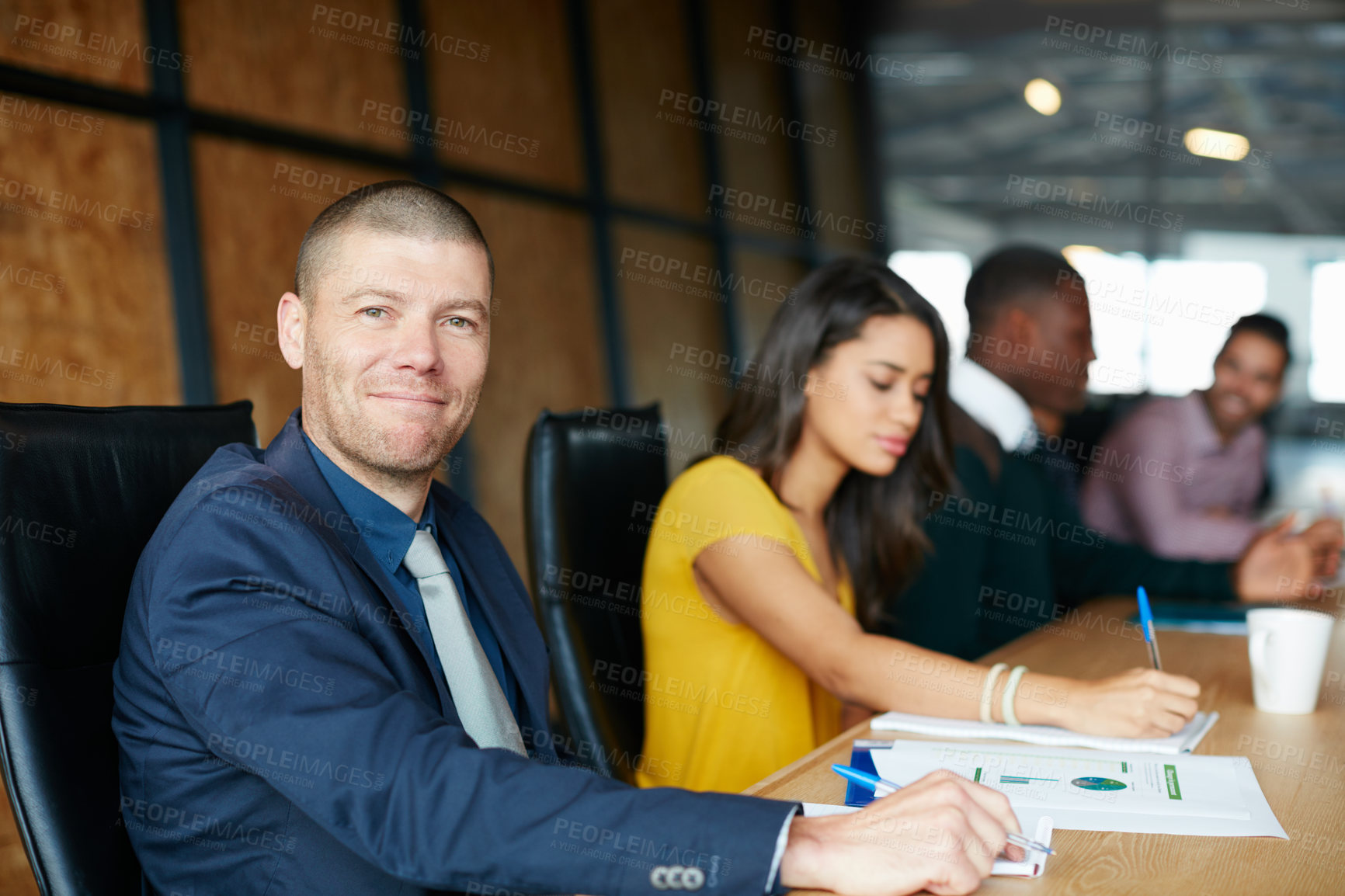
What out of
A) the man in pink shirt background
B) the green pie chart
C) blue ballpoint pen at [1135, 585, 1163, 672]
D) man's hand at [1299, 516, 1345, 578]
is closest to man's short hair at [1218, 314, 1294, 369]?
the man in pink shirt background

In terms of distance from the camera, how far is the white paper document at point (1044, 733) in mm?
1343

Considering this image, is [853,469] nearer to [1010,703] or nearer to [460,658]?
[1010,703]

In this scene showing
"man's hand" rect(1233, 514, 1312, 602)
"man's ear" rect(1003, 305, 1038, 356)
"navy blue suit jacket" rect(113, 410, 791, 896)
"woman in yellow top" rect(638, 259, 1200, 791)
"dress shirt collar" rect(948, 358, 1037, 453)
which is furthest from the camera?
"man's ear" rect(1003, 305, 1038, 356)

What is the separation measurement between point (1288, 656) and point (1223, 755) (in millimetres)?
266

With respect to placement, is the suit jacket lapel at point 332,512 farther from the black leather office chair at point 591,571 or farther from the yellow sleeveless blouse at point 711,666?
the yellow sleeveless blouse at point 711,666

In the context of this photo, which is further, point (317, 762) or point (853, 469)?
point (853, 469)

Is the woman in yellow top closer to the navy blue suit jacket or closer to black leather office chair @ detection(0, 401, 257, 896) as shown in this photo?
the navy blue suit jacket

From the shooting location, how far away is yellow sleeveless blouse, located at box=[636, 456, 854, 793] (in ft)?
5.92

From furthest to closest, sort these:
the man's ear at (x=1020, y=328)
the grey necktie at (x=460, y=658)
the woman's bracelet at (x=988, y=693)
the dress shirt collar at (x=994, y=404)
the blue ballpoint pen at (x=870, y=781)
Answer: the man's ear at (x=1020, y=328) → the dress shirt collar at (x=994, y=404) → the woman's bracelet at (x=988, y=693) → the grey necktie at (x=460, y=658) → the blue ballpoint pen at (x=870, y=781)

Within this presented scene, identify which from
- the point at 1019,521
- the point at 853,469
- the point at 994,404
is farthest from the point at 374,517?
the point at 994,404

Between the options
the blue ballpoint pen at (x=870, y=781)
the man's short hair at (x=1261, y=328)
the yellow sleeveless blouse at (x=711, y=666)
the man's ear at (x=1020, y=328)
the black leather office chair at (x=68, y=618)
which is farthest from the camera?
the man's short hair at (x=1261, y=328)

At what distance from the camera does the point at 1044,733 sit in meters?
1.39

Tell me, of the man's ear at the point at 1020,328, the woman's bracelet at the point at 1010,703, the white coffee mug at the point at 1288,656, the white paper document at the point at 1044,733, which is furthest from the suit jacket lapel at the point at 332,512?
the man's ear at the point at 1020,328

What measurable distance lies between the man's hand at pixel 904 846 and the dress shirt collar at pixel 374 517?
0.57 m
